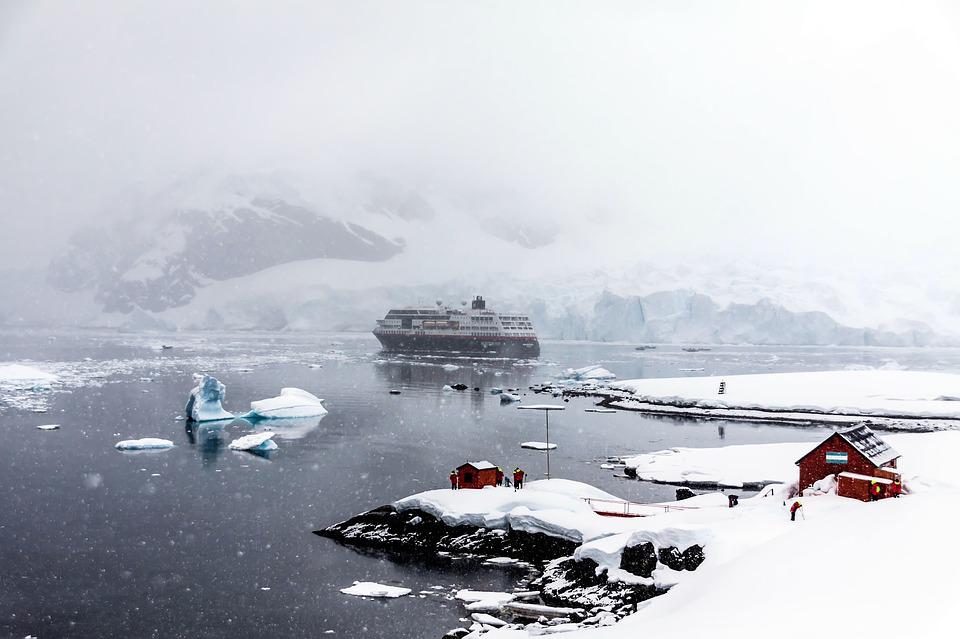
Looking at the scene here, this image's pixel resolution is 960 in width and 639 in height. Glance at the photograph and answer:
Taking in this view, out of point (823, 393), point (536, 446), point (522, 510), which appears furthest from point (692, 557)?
point (823, 393)

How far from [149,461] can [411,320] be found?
110495 mm

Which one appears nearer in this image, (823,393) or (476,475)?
(476,475)

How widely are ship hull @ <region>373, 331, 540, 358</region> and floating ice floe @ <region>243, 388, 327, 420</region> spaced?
261 feet

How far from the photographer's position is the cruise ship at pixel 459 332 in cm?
13938

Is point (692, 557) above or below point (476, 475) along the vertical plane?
below

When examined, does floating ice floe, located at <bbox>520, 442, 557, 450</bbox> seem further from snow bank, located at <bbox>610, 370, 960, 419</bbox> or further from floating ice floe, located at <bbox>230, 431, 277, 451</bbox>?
snow bank, located at <bbox>610, 370, 960, 419</bbox>

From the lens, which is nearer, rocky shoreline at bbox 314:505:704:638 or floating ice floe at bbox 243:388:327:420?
rocky shoreline at bbox 314:505:704:638

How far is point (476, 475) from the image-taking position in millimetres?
32438

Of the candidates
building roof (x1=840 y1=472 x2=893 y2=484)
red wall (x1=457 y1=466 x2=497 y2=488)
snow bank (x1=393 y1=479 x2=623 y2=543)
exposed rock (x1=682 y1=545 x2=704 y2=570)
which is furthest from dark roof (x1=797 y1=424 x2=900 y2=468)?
red wall (x1=457 y1=466 x2=497 y2=488)

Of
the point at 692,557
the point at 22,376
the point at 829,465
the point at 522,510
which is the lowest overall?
the point at 692,557

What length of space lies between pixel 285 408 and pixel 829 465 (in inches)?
1591

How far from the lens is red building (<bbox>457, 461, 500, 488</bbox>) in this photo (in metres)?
32.4

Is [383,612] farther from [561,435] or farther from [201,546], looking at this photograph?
[561,435]

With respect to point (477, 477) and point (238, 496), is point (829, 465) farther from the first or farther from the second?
point (238, 496)
